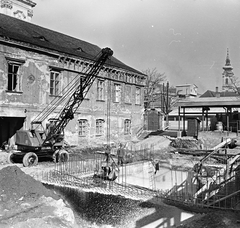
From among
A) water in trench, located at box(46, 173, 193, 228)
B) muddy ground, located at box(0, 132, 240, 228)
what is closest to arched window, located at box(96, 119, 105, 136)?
muddy ground, located at box(0, 132, 240, 228)

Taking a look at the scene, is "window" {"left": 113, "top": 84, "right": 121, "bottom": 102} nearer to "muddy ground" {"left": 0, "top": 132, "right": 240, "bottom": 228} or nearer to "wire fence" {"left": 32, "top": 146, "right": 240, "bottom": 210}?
"wire fence" {"left": 32, "top": 146, "right": 240, "bottom": 210}

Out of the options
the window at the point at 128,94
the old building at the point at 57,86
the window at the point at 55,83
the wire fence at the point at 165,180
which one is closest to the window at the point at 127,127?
the old building at the point at 57,86

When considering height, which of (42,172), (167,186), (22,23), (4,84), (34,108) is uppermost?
(22,23)

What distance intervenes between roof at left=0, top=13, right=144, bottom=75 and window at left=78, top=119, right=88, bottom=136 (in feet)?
18.9

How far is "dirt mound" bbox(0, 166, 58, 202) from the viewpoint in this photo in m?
11.7

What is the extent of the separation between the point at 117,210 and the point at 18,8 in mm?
34565

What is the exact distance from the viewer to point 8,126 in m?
22.3

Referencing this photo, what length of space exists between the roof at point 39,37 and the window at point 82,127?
575 centimetres

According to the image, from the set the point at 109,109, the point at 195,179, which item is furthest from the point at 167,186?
the point at 109,109

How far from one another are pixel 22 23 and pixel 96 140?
41.2ft

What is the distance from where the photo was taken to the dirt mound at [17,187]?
11.7 meters

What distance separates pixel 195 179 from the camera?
643 inches

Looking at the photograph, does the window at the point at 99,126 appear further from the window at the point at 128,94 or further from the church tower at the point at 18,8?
the church tower at the point at 18,8

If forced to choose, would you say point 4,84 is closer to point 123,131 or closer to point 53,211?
point 53,211
